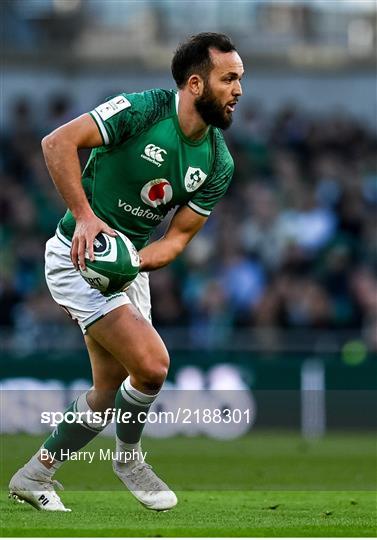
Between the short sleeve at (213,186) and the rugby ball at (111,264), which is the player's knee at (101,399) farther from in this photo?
the short sleeve at (213,186)

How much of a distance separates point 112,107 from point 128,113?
0.12 meters

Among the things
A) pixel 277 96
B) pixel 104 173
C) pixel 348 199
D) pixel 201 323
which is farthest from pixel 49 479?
pixel 277 96

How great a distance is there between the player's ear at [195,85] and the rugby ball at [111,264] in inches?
37.6

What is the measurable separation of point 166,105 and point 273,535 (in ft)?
8.76

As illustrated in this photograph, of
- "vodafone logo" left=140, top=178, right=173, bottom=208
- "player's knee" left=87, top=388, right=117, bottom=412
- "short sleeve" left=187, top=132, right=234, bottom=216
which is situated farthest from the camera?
"short sleeve" left=187, top=132, right=234, bottom=216

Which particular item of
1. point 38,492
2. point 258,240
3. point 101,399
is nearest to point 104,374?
point 101,399

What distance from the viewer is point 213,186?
885 cm

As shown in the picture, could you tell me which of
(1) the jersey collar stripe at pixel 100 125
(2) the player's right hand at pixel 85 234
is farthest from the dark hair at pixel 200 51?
(2) the player's right hand at pixel 85 234

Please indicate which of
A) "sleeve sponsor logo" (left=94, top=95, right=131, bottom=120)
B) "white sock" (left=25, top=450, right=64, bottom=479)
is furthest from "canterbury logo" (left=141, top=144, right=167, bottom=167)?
"white sock" (left=25, top=450, right=64, bottom=479)

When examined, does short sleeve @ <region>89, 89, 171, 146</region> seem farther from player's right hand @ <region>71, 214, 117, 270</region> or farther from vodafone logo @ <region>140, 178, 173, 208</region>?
player's right hand @ <region>71, 214, 117, 270</region>

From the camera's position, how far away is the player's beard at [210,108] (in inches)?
331

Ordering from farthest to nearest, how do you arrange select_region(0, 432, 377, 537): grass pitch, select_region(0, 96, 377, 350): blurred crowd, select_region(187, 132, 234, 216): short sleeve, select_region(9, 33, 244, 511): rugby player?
select_region(0, 96, 377, 350): blurred crowd < select_region(187, 132, 234, 216): short sleeve < select_region(9, 33, 244, 511): rugby player < select_region(0, 432, 377, 537): grass pitch

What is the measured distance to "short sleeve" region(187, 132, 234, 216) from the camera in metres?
8.80

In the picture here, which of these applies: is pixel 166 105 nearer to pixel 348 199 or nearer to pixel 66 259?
pixel 66 259
